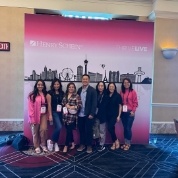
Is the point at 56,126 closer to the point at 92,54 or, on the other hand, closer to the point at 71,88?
the point at 71,88

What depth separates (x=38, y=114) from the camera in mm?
4473

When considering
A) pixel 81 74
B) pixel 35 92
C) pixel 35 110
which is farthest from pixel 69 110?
pixel 81 74

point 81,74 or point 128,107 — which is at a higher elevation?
point 81,74

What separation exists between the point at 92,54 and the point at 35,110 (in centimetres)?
169

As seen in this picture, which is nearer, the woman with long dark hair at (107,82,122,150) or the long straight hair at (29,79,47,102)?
the long straight hair at (29,79,47,102)

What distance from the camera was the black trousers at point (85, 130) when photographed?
4.58 metres

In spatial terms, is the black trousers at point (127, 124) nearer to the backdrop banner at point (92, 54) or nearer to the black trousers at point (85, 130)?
the backdrop banner at point (92, 54)

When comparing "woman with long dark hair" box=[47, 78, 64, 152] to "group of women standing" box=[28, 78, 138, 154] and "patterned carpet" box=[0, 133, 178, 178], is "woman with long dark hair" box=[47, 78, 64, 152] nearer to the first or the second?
"group of women standing" box=[28, 78, 138, 154]

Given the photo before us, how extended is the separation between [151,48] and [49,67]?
7.61 ft

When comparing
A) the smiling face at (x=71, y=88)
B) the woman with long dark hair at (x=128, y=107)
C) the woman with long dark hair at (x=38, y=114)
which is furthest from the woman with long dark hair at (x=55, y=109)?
the woman with long dark hair at (x=128, y=107)

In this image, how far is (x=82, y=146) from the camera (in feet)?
A: 15.5

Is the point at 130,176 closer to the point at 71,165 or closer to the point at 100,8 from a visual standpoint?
the point at 71,165

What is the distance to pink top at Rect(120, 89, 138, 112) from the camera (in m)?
4.83

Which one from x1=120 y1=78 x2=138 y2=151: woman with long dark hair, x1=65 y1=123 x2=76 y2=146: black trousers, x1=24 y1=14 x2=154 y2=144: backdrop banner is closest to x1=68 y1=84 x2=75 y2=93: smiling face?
x1=24 y1=14 x2=154 y2=144: backdrop banner
